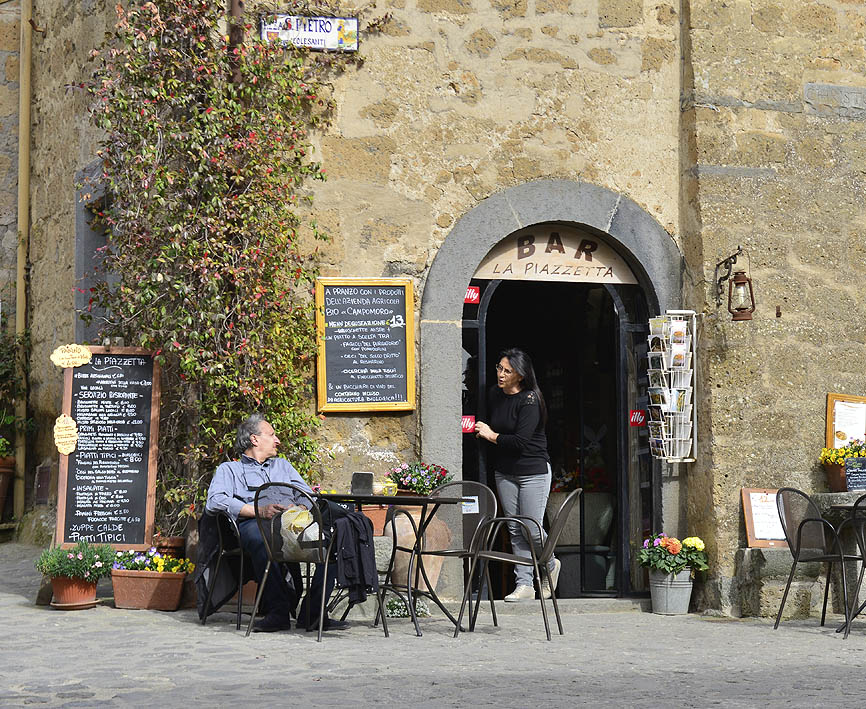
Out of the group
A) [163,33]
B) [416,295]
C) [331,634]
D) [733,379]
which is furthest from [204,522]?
[733,379]

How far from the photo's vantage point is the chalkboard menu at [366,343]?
23.7 ft

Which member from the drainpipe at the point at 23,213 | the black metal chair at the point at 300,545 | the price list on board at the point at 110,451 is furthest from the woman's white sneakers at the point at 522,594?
the drainpipe at the point at 23,213

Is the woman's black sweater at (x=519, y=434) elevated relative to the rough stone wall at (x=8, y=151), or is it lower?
lower

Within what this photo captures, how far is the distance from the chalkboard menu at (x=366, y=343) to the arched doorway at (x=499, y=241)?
12 centimetres

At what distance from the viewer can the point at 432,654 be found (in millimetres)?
5340

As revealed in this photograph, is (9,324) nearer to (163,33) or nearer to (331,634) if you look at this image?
(163,33)

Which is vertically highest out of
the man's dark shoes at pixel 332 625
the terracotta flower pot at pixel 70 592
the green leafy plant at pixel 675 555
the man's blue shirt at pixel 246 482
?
the man's blue shirt at pixel 246 482

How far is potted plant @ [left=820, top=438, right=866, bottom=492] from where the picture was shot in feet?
24.6

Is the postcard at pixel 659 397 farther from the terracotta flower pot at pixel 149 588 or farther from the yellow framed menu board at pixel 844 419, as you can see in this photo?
the terracotta flower pot at pixel 149 588

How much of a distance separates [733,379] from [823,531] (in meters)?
1.15

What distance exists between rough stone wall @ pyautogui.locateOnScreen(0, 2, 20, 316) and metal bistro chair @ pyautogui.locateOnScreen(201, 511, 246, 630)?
409 centimetres

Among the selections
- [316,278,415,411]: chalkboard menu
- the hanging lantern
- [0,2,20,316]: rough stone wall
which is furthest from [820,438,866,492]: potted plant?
[0,2,20,316]: rough stone wall

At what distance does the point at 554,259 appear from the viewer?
25.5ft

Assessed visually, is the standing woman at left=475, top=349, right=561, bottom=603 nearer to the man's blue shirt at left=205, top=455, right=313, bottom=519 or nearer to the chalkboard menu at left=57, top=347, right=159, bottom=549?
the man's blue shirt at left=205, top=455, right=313, bottom=519
